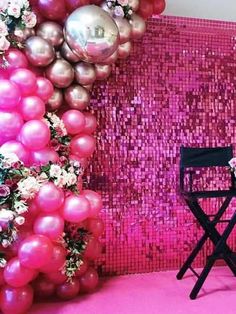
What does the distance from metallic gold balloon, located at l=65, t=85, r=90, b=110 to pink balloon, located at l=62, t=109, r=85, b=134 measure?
2.7 inches

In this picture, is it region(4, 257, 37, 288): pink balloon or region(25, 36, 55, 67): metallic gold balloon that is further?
region(25, 36, 55, 67): metallic gold balloon

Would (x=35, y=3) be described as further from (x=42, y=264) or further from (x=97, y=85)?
(x=42, y=264)

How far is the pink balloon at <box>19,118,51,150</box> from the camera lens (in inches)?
90.2

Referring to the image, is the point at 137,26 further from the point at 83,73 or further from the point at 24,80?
the point at 24,80

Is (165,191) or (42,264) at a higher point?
(165,191)

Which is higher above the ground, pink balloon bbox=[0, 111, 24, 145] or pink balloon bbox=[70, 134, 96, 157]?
pink balloon bbox=[0, 111, 24, 145]

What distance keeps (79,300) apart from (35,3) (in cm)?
196

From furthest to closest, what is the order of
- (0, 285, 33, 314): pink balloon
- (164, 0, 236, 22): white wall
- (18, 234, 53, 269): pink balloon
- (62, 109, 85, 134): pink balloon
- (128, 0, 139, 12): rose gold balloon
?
(164, 0, 236, 22): white wall → (128, 0, 139, 12): rose gold balloon → (62, 109, 85, 134): pink balloon → (0, 285, 33, 314): pink balloon → (18, 234, 53, 269): pink balloon

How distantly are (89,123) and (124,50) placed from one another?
593 millimetres

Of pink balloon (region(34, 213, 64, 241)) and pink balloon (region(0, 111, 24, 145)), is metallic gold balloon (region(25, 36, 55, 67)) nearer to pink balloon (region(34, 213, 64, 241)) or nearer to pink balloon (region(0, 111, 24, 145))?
pink balloon (region(0, 111, 24, 145))

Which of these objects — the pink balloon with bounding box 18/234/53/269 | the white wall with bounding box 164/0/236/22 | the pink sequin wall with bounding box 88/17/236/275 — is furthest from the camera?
the white wall with bounding box 164/0/236/22

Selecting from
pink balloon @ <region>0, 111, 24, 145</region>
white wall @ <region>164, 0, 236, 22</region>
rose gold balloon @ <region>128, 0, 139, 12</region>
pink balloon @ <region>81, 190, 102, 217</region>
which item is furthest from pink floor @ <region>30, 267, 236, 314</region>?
white wall @ <region>164, 0, 236, 22</region>

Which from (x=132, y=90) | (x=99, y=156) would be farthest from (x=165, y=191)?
(x=132, y=90)

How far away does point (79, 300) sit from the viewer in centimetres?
260
